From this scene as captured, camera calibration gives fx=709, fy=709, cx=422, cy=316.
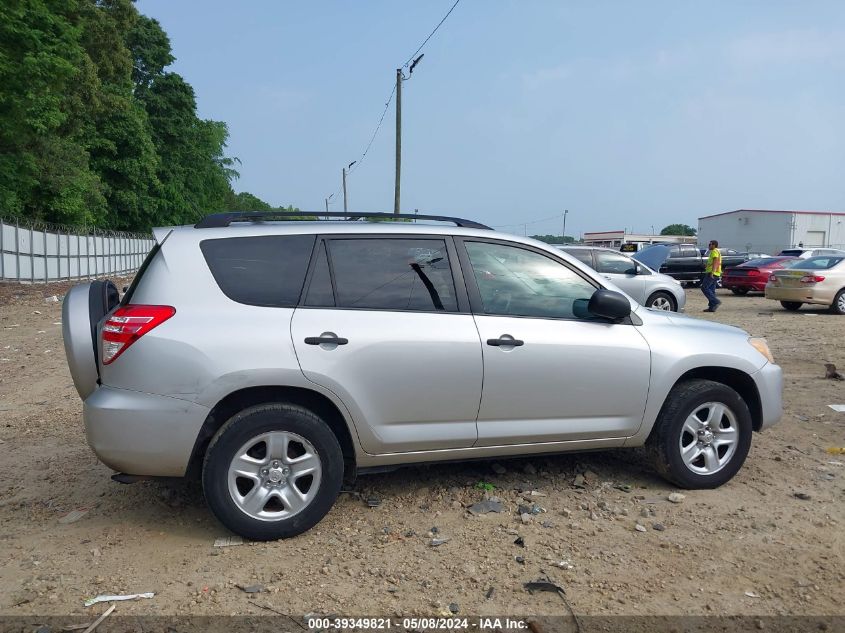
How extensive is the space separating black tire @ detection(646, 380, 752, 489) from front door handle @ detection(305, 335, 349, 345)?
221 cm

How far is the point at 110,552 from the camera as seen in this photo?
379 centimetres

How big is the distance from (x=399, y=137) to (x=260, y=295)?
23.0m

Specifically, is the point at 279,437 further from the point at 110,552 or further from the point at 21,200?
the point at 21,200

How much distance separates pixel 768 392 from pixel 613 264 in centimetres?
1095

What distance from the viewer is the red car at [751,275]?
21.3 metres

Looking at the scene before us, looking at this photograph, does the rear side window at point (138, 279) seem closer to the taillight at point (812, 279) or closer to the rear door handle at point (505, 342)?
the rear door handle at point (505, 342)

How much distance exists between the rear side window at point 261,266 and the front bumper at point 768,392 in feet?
10.3

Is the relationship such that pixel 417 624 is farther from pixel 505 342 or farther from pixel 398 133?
pixel 398 133

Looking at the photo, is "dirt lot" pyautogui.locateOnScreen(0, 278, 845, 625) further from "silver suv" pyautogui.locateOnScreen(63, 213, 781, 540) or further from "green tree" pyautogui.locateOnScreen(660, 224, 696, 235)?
"green tree" pyautogui.locateOnScreen(660, 224, 696, 235)

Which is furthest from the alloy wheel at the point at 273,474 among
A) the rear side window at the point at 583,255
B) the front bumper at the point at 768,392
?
the rear side window at the point at 583,255

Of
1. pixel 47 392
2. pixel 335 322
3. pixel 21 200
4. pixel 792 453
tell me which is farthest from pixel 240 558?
pixel 21 200

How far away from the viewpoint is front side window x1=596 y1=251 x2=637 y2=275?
1542 centimetres

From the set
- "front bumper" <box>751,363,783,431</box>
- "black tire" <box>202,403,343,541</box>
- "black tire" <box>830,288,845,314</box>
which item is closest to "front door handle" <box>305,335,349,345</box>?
"black tire" <box>202,403,343,541</box>

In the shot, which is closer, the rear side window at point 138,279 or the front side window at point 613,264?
the rear side window at point 138,279
